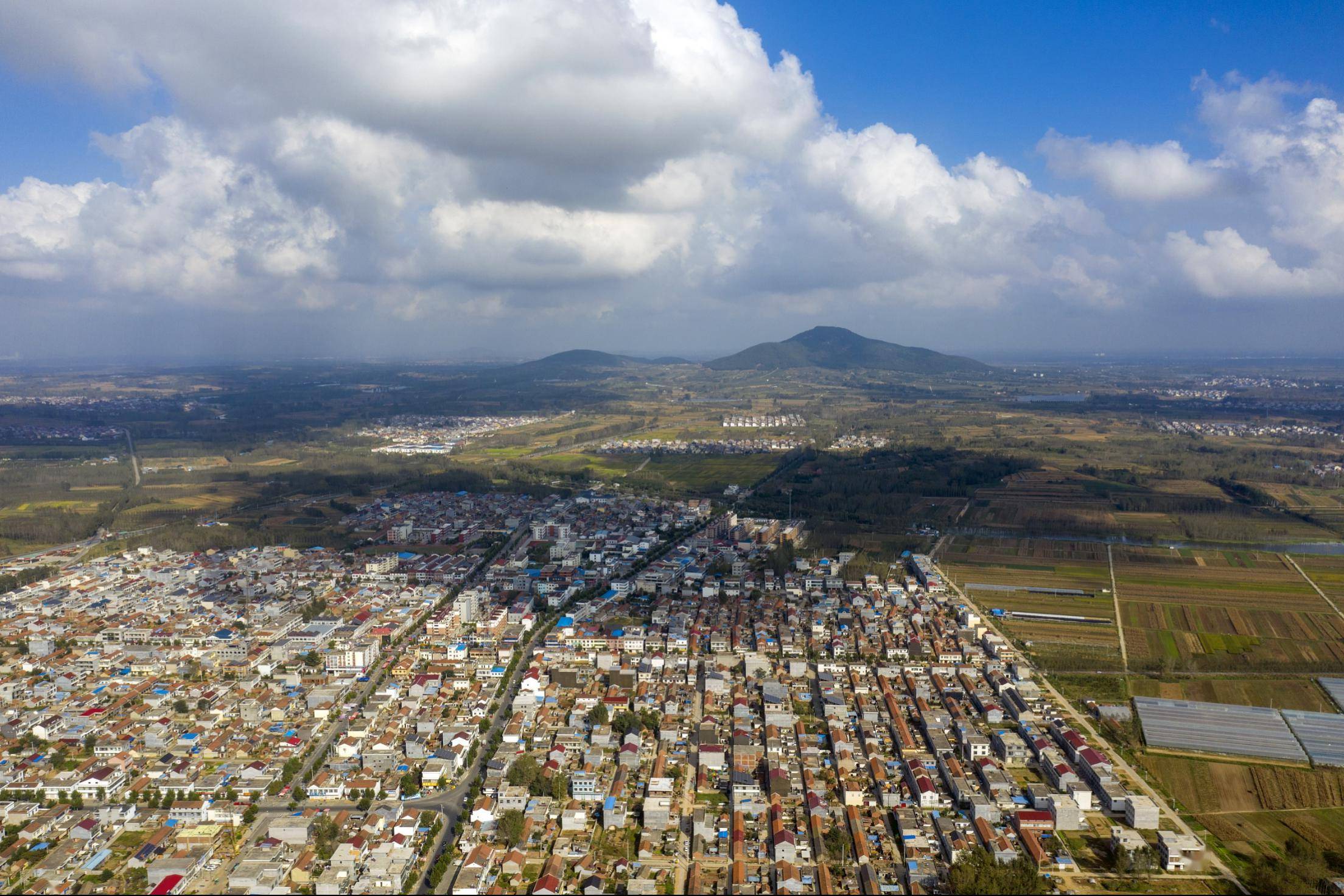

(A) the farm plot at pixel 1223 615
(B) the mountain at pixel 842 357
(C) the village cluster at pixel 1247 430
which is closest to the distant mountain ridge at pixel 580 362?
(B) the mountain at pixel 842 357

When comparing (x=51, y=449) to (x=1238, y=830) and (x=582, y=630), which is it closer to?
(x=582, y=630)

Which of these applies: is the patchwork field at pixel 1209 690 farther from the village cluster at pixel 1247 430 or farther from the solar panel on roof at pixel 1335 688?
the village cluster at pixel 1247 430

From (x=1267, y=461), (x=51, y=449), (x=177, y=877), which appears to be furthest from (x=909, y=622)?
(x=51, y=449)

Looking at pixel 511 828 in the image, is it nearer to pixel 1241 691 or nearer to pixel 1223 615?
pixel 1241 691

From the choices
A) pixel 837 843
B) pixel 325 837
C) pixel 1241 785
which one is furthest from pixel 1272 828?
pixel 325 837

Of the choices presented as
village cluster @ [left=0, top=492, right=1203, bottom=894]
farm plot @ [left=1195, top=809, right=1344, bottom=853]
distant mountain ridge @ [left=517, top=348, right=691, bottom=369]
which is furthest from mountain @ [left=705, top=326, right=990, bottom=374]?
farm plot @ [left=1195, top=809, right=1344, bottom=853]
